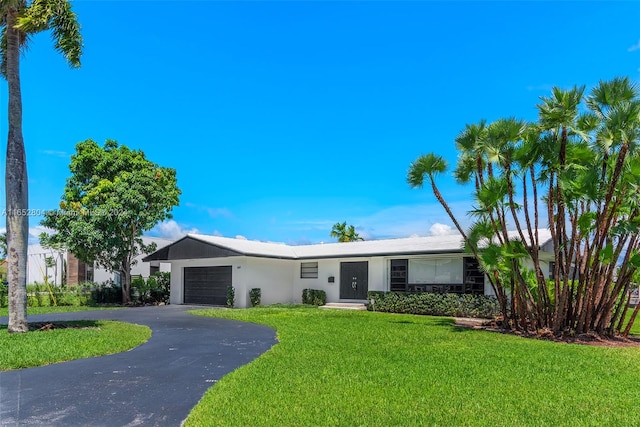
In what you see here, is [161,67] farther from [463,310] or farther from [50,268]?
[50,268]

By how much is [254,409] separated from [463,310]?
1400 cm

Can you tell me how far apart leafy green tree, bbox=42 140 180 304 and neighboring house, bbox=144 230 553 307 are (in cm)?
→ 206

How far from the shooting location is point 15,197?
11.6 metres

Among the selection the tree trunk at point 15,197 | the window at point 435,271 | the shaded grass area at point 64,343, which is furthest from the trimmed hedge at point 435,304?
the tree trunk at point 15,197

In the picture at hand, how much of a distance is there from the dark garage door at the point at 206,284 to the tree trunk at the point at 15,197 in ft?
38.0

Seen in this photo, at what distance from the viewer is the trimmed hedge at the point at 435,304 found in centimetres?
1727

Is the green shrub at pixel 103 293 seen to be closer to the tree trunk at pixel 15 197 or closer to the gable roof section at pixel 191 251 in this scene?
the gable roof section at pixel 191 251

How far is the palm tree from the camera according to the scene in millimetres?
11461

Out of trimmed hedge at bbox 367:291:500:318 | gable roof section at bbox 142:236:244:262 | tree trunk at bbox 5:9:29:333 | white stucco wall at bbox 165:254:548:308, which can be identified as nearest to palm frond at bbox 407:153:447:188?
trimmed hedge at bbox 367:291:500:318

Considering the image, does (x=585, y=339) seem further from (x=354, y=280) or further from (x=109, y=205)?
(x=109, y=205)

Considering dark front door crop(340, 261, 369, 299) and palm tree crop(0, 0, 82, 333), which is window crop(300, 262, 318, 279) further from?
palm tree crop(0, 0, 82, 333)

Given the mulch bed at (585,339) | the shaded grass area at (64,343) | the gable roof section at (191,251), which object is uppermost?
the gable roof section at (191,251)

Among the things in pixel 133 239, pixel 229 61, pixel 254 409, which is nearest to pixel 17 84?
pixel 229 61

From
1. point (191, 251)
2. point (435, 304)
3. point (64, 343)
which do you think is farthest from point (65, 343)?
point (435, 304)
